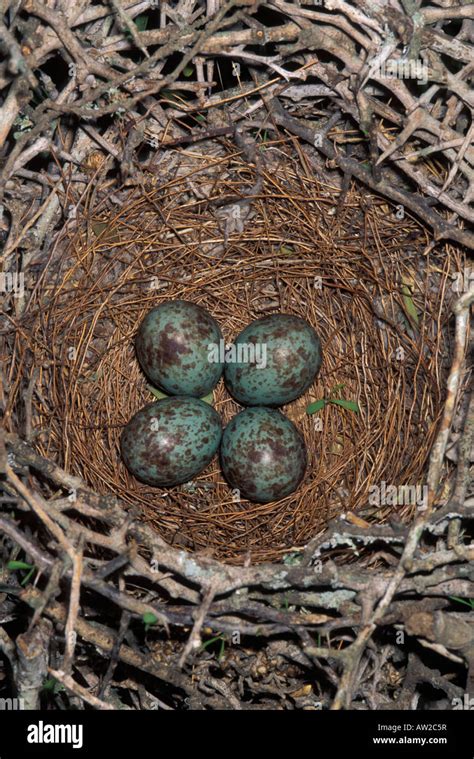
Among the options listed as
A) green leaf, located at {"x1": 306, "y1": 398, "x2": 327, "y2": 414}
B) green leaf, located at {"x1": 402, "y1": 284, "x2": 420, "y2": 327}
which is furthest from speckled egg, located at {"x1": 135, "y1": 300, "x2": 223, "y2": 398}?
green leaf, located at {"x1": 402, "y1": 284, "x2": 420, "y2": 327}

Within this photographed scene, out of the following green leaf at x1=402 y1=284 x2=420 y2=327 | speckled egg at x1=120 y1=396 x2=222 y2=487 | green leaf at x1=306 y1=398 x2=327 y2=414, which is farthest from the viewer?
green leaf at x1=306 y1=398 x2=327 y2=414

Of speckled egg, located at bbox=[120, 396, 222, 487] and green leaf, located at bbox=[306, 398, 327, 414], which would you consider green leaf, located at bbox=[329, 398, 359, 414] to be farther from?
speckled egg, located at bbox=[120, 396, 222, 487]

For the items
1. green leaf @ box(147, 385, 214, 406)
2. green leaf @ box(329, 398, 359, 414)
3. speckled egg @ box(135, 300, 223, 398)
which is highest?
speckled egg @ box(135, 300, 223, 398)

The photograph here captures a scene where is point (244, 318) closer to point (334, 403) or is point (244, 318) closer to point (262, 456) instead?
point (334, 403)

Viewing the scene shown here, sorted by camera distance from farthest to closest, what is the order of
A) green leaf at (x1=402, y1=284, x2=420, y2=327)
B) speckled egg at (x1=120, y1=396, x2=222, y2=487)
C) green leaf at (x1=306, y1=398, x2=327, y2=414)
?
green leaf at (x1=306, y1=398, x2=327, y2=414), green leaf at (x1=402, y1=284, x2=420, y2=327), speckled egg at (x1=120, y1=396, x2=222, y2=487)

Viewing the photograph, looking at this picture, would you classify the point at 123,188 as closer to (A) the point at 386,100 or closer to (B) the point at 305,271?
(B) the point at 305,271

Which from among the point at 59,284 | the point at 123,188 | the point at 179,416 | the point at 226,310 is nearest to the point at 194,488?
the point at 179,416

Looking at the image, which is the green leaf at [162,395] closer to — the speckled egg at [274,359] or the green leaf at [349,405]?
the speckled egg at [274,359]
